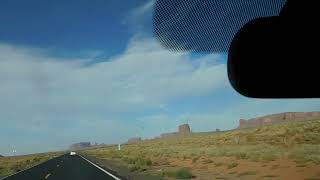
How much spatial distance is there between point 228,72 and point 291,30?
43 cm

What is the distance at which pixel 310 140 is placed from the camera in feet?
220

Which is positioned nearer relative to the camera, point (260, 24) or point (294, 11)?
point (260, 24)

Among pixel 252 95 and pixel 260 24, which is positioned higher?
pixel 260 24

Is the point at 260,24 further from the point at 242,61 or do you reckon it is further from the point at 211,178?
the point at 211,178

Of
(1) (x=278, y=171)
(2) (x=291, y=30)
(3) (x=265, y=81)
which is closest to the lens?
(2) (x=291, y=30)

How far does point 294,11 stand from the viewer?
122 inches

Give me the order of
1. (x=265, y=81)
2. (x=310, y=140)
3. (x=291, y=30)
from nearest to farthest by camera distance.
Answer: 1. (x=291, y=30)
2. (x=265, y=81)
3. (x=310, y=140)

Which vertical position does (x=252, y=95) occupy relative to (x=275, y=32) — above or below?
below

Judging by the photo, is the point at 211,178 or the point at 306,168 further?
the point at 306,168

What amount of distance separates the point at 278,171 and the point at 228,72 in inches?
1055

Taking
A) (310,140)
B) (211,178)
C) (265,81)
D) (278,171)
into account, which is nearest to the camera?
(265,81)

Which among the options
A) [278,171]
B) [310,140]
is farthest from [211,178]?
[310,140]

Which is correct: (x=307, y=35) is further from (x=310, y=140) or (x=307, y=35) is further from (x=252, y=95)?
(x=310, y=140)

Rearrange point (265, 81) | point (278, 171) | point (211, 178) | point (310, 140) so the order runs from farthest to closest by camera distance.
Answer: point (310, 140) < point (278, 171) < point (211, 178) < point (265, 81)
